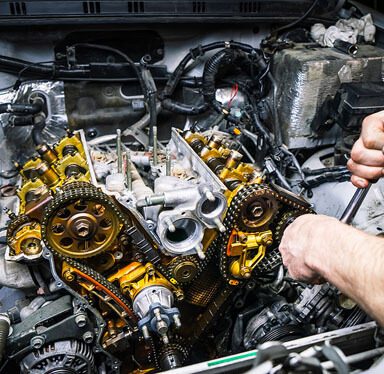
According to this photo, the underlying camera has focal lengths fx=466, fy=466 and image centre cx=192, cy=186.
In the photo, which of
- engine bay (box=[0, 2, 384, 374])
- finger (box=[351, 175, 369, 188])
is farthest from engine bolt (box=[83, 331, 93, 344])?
finger (box=[351, 175, 369, 188])

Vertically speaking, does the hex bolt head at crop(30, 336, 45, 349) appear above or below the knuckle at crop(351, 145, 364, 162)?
below

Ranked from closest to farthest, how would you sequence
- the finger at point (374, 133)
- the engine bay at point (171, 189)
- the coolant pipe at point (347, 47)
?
the finger at point (374, 133), the engine bay at point (171, 189), the coolant pipe at point (347, 47)

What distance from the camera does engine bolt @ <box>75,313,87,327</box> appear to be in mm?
1614

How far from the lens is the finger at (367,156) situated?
1.36 metres

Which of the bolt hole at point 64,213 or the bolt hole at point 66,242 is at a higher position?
the bolt hole at point 64,213

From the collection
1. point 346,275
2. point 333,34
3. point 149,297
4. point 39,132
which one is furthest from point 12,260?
point 333,34

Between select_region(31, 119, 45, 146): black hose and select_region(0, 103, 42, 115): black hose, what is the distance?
0.11 meters

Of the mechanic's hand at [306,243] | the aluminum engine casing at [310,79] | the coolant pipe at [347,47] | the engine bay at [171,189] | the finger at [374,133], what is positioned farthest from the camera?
the coolant pipe at [347,47]

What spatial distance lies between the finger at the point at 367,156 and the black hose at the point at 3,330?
1.29m

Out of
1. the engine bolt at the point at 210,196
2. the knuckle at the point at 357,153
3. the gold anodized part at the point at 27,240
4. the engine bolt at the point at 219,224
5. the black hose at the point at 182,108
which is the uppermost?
the knuckle at the point at 357,153

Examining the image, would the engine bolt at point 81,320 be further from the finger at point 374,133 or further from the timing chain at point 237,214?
the finger at point 374,133

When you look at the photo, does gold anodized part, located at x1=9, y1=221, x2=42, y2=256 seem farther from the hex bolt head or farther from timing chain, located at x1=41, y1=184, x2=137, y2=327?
the hex bolt head

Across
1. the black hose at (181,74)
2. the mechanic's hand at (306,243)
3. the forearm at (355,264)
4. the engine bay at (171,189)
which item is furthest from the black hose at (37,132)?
the forearm at (355,264)

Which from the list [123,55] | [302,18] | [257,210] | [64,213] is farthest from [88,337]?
[302,18]
